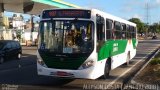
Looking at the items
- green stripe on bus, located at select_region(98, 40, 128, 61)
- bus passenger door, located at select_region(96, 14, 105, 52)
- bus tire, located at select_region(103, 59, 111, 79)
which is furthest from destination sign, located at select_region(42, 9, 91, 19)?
bus tire, located at select_region(103, 59, 111, 79)

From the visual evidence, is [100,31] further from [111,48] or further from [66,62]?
[111,48]

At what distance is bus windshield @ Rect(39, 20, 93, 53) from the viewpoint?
524 inches

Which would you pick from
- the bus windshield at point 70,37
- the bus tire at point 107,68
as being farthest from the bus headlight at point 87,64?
the bus tire at point 107,68

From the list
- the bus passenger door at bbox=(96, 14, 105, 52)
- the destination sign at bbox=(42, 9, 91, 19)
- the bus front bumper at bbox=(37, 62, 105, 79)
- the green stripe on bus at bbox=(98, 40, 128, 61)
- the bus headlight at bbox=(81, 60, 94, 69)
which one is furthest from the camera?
the green stripe on bus at bbox=(98, 40, 128, 61)

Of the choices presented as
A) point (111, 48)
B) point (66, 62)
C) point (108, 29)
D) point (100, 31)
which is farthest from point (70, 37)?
point (111, 48)

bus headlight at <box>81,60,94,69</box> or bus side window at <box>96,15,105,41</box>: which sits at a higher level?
bus side window at <box>96,15,105,41</box>

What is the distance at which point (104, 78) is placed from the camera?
15.6 m

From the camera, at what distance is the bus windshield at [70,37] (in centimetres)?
1332

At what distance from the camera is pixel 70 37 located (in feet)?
43.8

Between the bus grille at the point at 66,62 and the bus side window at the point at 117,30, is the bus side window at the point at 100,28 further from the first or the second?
the bus side window at the point at 117,30

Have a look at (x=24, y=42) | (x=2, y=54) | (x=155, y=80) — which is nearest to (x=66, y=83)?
(x=155, y=80)

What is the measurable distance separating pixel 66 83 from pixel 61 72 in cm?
155

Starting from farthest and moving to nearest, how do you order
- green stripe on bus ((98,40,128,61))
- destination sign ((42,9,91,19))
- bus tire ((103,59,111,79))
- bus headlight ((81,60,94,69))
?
bus tire ((103,59,111,79)) → green stripe on bus ((98,40,128,61)) → destination sign ((42,9,91,19)) → bus headlight ((81,60,94,69))

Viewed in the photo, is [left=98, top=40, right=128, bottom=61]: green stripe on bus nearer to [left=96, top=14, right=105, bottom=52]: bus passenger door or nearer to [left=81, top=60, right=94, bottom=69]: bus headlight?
[left=96, top=14, right=105, bottom=52]: bus passenger door
